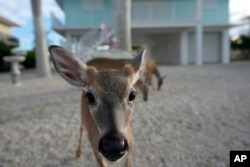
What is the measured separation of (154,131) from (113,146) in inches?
128

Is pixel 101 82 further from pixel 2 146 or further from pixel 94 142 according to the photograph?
pixel 2 146

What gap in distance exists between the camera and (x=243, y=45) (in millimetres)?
31359

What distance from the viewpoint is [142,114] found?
647 cm

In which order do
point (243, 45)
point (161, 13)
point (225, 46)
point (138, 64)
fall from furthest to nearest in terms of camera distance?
point (243, 45), point (225, 46), point (161, 13), point (138, 64)

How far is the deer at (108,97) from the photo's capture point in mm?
2084

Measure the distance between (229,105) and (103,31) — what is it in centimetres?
1212

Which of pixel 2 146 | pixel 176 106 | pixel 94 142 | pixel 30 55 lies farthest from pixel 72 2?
pixel 94 142

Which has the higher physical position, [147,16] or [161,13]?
[161,13]

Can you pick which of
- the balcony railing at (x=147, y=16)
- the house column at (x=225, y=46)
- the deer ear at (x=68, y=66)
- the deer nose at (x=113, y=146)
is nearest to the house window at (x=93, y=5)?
the balcony railing at (x=147, y=16)

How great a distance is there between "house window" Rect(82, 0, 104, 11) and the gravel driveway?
16.2m

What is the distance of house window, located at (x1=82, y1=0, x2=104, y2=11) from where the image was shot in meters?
23.4

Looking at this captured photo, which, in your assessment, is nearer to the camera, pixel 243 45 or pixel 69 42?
pixel 69 42

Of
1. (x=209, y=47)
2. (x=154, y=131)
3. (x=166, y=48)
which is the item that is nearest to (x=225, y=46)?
(x=209, y=47)

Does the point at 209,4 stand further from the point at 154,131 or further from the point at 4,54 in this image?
the point at 154,131
